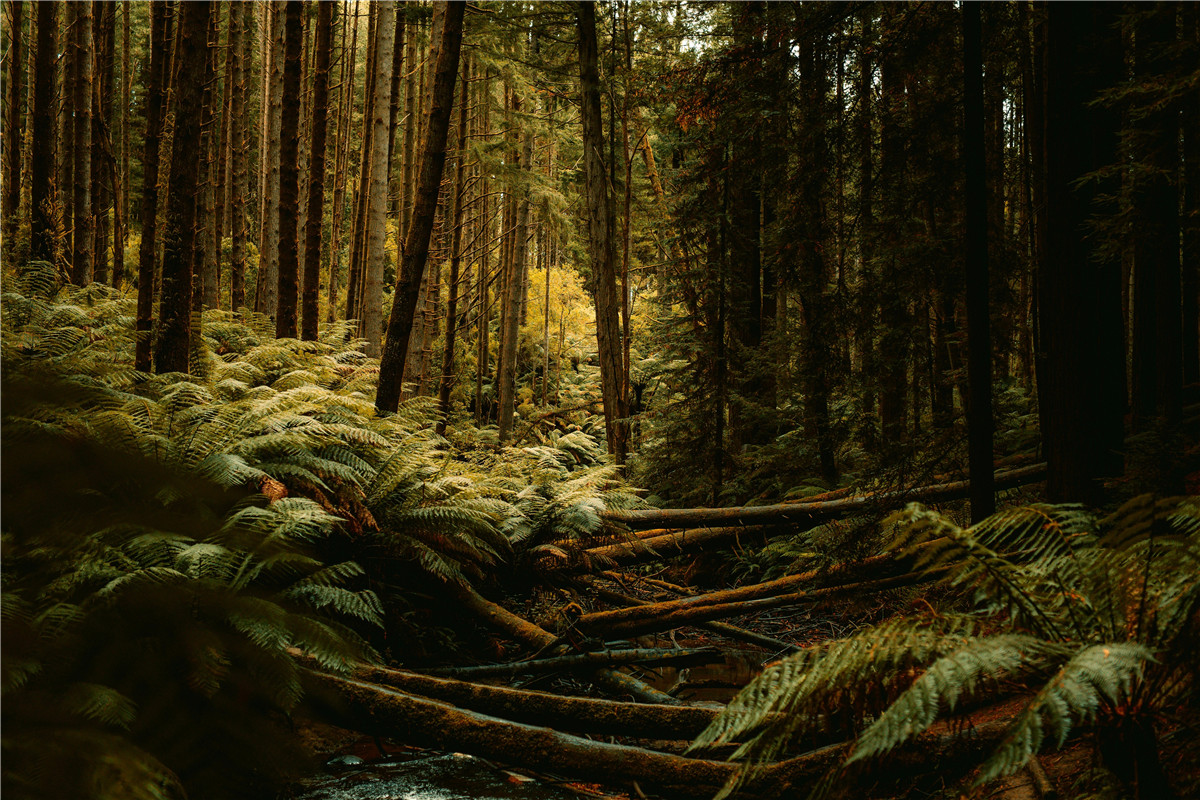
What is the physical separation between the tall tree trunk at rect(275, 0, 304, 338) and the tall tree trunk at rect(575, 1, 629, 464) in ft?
13.4

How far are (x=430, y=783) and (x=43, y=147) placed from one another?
973 centimetres

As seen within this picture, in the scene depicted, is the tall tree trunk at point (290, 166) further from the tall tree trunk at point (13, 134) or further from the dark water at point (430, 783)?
the dark water at point (430, 783)

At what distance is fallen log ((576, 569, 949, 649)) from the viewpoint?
521 centimetres

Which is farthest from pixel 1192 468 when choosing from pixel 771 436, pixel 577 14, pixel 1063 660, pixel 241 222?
pixel 241 222

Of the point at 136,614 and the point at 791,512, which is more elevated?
the point at 136,614

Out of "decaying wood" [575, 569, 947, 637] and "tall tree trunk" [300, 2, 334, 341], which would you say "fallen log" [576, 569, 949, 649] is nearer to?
"decaying wood" [575, 569, 947, 637]

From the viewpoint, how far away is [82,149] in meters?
10.9

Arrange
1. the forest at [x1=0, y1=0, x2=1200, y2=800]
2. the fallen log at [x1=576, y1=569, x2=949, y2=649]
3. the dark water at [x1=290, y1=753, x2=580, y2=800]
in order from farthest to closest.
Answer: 1. the fallen log at [x1=576, y1=569, x2=949, y2=649]
2. the dark water at [x1=290, y1=753, x2=580, y2=800]
3. the forest at [x1=0, y1=0, x2=1200, y2=800]

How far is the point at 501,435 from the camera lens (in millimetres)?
15367

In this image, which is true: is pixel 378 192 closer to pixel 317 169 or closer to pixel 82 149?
pixel 317 169

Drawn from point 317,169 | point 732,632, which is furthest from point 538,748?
point 317,169

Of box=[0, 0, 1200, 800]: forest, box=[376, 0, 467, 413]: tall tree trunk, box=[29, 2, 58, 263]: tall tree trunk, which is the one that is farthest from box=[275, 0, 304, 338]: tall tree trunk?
box=[29, 2, 58, 263]: tall tree trunk

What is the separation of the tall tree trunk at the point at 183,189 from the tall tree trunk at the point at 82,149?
6488mm

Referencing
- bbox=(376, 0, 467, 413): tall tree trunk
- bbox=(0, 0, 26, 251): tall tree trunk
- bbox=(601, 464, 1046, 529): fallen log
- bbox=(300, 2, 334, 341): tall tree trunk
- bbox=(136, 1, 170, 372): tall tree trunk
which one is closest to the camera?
bbox=(601, 464, 1046, 529): fallen log
